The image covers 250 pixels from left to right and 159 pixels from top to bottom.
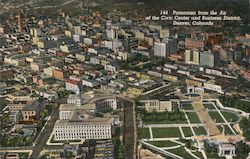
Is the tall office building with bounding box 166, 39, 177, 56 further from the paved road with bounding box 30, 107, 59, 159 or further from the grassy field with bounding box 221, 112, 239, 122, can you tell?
the paved road with bounding box 30, 107, 59, 159

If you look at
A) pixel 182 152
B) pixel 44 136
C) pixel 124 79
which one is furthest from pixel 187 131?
pixel 124 79

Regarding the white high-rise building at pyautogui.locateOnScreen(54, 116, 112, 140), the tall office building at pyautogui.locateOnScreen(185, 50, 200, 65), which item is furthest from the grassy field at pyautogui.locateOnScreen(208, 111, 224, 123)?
the tall office building at pyautogui.locateOnScreen(185, 50, 200, 65)

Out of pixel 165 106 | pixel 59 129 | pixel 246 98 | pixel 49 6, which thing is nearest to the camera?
pixel 59 129

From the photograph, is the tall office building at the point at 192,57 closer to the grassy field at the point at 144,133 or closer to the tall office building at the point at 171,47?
the tall office building at the point at 171,47

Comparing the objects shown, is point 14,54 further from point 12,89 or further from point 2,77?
point 12,89

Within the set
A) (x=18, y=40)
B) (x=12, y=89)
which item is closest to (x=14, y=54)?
(x=18, y=40)

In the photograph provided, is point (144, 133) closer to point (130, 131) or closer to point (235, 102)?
point (130, 131)
